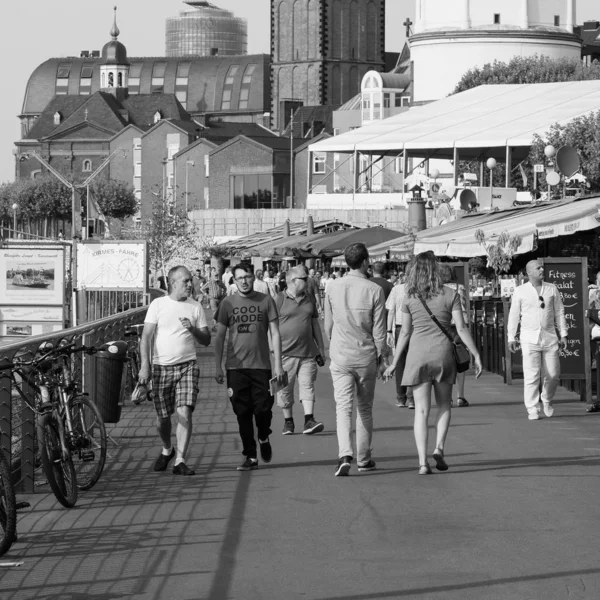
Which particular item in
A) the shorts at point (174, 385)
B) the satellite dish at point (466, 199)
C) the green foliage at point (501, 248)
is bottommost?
the shorts at point (174, 385)

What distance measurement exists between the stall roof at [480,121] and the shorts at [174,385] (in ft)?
162

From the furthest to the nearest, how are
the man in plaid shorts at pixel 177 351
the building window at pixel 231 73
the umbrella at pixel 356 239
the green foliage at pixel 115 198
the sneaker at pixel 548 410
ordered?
the building window at pixel 231 73 → the green foliage at pixel 115 198 → the umbrella at pixel 356 239 → the sneaker at pixel 548 410 → the man in plaid shorts at pixel 177 351

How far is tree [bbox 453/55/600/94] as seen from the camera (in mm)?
85500

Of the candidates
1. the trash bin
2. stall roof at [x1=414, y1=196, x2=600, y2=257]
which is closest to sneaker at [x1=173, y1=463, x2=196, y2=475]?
the trash bin

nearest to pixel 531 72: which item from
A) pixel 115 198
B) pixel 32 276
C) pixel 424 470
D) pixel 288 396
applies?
pixel 115 198

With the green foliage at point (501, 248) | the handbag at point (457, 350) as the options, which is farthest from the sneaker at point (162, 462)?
the green foliage at point (501, 248)

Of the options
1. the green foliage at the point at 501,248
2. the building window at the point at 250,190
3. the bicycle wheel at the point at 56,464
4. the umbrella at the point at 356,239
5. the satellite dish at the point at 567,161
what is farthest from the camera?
the building window at the point at 250,190

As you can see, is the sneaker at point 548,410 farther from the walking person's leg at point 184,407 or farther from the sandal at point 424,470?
the walking person's leg at point 184,407

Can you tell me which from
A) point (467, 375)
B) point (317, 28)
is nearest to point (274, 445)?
point (467, 375)

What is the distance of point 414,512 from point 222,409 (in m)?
8.53

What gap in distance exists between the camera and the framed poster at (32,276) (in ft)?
57.5

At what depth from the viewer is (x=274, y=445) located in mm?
13609

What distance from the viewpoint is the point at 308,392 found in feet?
48.3

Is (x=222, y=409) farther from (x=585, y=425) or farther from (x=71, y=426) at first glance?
(x=71, y=426)
